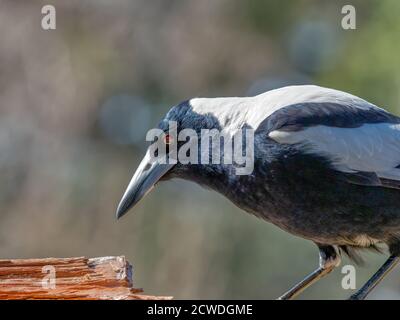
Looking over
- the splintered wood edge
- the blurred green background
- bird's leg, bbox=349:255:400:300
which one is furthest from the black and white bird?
the blurred green background

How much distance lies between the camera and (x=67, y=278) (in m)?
4.25

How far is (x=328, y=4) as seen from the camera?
43.9ft

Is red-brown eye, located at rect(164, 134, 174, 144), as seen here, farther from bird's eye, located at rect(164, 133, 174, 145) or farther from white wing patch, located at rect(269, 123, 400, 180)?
white wing patch, located at rect(269, 123, 400, 180)

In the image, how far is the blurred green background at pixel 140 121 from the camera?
11.0 m

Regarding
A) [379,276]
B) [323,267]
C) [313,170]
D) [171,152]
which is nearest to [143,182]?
[171,152]

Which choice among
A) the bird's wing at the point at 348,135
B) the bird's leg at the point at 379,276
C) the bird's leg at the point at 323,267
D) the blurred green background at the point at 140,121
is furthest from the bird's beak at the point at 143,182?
the blurred green background at the point at 140,121

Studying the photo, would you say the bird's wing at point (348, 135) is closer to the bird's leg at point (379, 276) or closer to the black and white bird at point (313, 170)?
the black and white bird at point (313, 170)

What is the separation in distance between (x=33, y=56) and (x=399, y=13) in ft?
14.4

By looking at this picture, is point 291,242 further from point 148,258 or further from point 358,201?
point 358,201

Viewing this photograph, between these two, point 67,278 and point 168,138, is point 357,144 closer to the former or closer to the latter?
point 168,138

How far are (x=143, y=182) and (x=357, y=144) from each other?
1269 mm

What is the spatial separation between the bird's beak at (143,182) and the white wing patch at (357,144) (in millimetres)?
748

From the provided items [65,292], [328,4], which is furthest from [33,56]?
[65,292]

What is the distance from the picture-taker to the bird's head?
18.6ft
